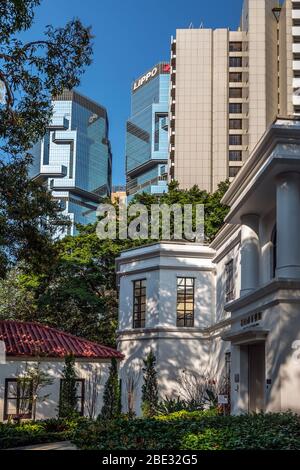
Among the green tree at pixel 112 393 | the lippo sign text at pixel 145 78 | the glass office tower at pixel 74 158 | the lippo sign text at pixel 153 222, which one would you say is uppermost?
the lippo sign text at pixel 145 78

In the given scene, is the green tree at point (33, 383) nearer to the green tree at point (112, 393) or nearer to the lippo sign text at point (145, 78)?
the green tree at point (112, 393)

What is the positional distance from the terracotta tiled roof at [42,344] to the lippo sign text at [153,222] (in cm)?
983

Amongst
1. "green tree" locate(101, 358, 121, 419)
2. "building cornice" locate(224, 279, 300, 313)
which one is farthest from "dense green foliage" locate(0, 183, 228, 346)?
"building cornice" locate(224, 279, 300, 313)

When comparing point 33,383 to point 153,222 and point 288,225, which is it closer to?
point 288,225

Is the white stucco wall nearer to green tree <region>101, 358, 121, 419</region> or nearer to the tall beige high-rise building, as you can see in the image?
green tree <region>101, 358, 121, 419</region>

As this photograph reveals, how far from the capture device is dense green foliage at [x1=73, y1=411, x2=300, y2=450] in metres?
9.22

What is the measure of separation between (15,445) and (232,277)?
9417 mm

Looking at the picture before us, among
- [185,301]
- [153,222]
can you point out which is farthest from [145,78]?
[185,301]

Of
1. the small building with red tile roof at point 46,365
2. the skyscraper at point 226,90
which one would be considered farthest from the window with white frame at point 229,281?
the skyscraper at point 226,90

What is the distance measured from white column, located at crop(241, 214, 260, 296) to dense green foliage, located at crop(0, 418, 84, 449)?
5.82 m

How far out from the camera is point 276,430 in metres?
10.0

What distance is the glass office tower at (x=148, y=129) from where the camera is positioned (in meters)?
152

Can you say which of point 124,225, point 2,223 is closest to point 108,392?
point 2,223

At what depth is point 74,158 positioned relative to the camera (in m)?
174
